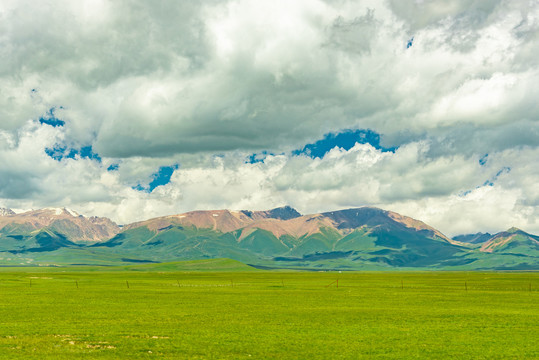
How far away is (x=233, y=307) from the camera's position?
6931 centimetres

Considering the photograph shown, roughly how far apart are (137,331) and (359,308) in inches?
1419

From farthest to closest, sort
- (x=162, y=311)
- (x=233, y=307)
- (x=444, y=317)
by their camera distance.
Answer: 1. (x=233, y=307)
2. (x=162, y=311)
3. (x=444, y=317)

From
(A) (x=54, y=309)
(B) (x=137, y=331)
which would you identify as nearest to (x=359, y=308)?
(B) (x=137, y=331)

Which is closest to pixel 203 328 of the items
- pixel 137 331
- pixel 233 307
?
pixel 137 331

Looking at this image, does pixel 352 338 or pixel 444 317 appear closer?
pixel 352 338

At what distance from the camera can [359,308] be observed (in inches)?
2734

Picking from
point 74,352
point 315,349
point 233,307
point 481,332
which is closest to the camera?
point 74,352

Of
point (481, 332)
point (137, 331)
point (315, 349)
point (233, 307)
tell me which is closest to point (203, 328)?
point (137, 331)

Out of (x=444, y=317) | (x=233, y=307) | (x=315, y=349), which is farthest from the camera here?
(x=233, y=307)

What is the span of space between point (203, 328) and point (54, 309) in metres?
28.4

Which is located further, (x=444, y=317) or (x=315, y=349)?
(x=444, y=317)

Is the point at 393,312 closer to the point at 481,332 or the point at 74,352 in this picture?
the point at 481,332

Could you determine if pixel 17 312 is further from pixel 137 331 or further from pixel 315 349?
pixel 315 349

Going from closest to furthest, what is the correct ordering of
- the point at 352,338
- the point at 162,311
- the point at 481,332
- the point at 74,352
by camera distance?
the point at 74,352, the point at 352,338, the point at 481,332, the point at 162,311
